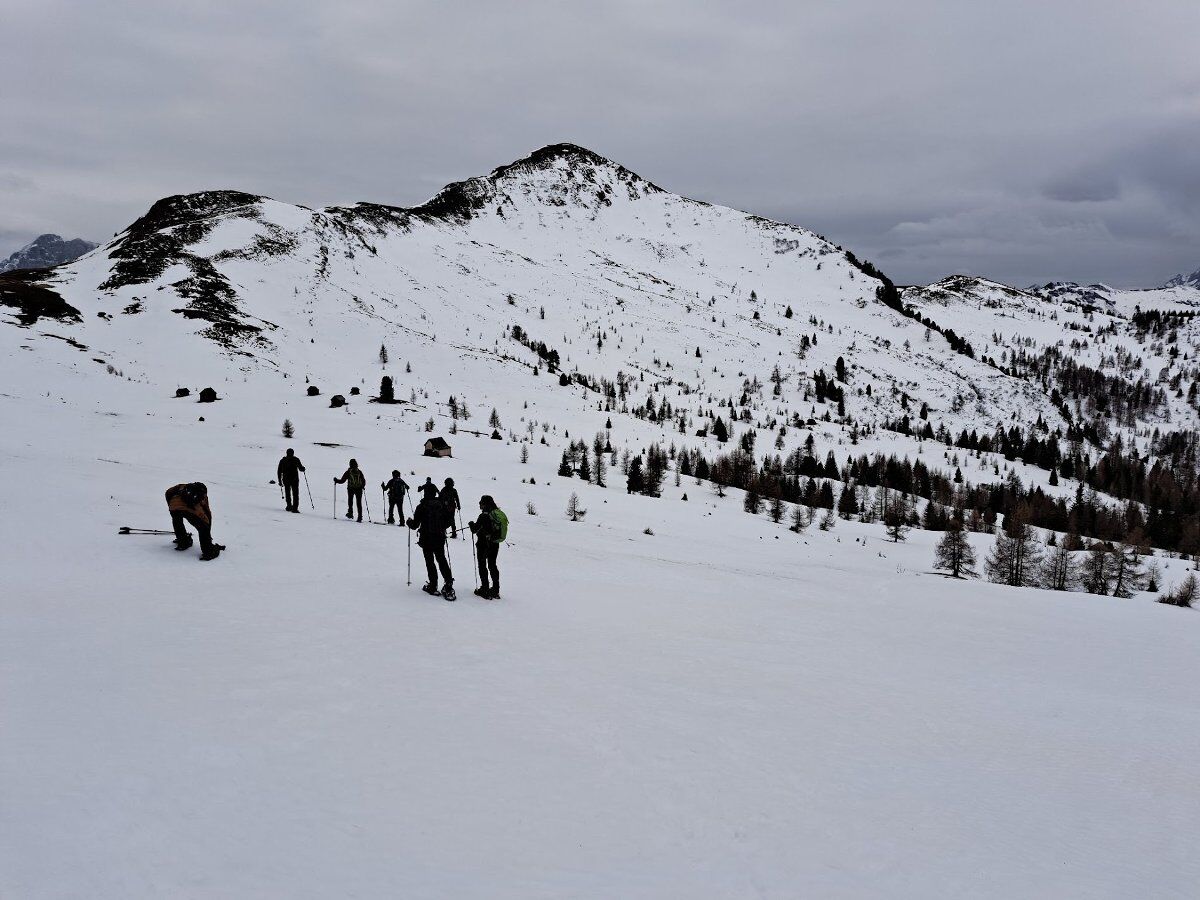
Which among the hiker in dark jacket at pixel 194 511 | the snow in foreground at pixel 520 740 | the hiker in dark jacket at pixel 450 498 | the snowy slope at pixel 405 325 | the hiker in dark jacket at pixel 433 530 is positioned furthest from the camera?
the snowy slope at pixel 405 325

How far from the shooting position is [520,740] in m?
7.29

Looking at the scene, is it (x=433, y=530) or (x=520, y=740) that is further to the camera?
(x=433, y=530)

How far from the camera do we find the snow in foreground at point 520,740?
5.17 m

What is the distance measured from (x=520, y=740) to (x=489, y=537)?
20.9ft

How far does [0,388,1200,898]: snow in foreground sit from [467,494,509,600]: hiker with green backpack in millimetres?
551

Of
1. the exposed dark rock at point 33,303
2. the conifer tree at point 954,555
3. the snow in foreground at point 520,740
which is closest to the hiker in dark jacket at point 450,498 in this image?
the snow in foreground at point 520,740

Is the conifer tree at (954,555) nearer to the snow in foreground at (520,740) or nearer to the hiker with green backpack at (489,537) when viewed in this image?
the snow in foreground at (520,740)

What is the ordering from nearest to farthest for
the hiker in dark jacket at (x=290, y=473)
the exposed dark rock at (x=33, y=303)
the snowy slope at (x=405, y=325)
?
the hiker in dark jacket at (x=290, y=473)
the exposed dark rock at (x=33, y=303)
the snowy slope at (x=405, y=325)

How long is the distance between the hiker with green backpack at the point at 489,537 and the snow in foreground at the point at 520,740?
551 mm

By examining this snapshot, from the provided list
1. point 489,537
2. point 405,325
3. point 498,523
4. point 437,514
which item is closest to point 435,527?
point 437,514

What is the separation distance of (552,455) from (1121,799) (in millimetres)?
52307

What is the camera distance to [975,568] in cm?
Answer: 5766

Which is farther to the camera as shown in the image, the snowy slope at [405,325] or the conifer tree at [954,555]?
the snowy slope at [405,325]

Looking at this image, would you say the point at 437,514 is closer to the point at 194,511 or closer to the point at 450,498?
the point at 450,498
